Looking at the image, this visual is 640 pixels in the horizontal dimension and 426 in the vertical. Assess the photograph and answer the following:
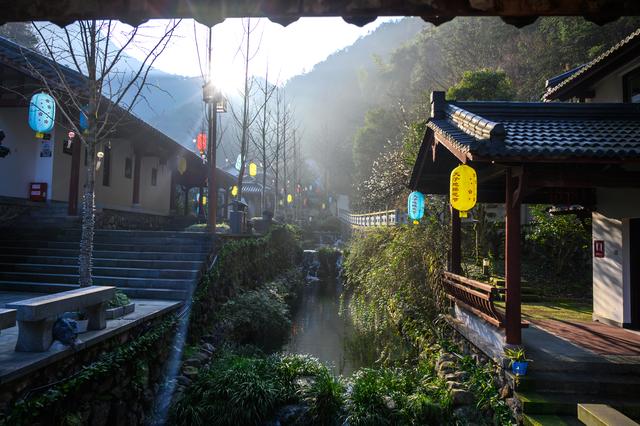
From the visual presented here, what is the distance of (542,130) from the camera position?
695cm

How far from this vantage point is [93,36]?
649 cm

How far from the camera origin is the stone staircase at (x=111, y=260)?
29.8 ft

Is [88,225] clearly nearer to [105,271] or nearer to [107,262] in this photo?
[105,271]

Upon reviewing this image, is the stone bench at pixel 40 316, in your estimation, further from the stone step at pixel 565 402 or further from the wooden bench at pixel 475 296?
the wooden bench at pixel 475 296

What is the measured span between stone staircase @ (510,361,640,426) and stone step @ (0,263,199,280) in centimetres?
704

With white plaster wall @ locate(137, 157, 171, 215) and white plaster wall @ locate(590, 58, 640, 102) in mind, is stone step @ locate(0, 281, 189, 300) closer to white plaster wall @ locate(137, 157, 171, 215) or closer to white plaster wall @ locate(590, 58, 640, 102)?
white plaster wall @ locate(137, 157, 171, 215)

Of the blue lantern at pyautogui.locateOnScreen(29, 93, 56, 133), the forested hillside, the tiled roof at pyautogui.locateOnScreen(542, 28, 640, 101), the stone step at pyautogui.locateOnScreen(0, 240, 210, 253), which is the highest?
the forested hillside

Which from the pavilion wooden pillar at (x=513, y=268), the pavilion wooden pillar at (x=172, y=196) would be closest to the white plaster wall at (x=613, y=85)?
the pavilion wooden pillar at (x=513, y=268)

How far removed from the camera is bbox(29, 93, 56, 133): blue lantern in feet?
31.5

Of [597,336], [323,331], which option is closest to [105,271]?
[323,331]

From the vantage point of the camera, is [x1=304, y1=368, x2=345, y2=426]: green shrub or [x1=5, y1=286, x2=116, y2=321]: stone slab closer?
[x1=5, y1=286, x2=116, y2=321]: stone slab

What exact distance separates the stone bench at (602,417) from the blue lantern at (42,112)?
11.1 m

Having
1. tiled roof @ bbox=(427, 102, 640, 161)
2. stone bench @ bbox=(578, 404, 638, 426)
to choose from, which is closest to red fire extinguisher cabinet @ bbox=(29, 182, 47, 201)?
tiled roof @ bbox=(427, 102, 640, 161)

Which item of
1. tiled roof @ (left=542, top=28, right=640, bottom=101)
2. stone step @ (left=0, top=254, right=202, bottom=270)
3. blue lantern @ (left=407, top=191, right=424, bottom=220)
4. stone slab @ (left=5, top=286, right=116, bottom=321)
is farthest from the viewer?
blue lantern @ (left=407, top=191, right=424, bottom=220)
